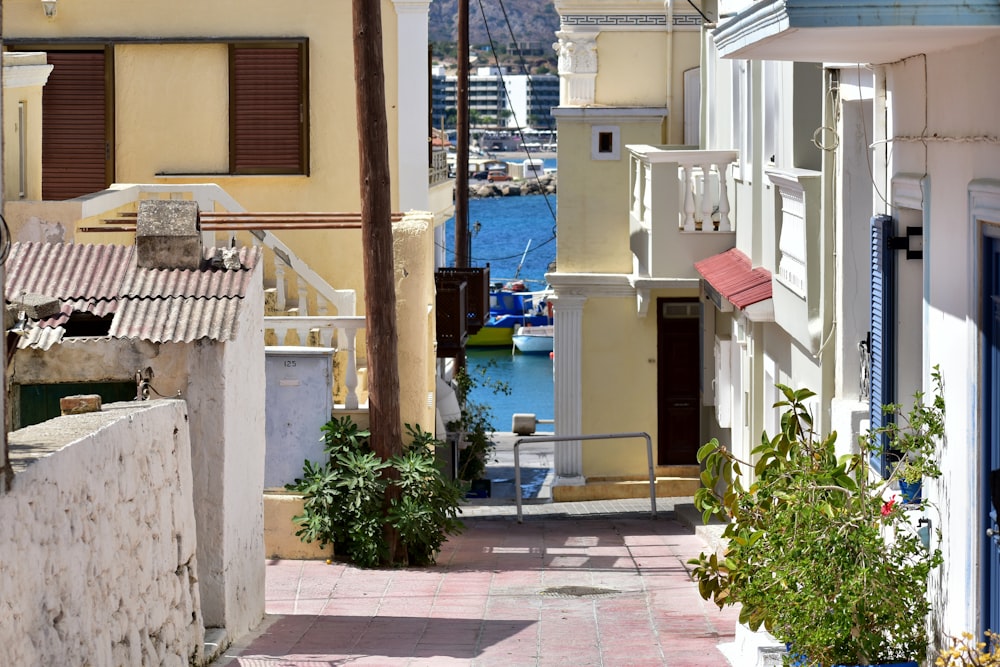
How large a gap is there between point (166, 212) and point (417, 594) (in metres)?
4.14

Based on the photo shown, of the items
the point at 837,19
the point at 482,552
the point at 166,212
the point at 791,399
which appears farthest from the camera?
the point at 482,552

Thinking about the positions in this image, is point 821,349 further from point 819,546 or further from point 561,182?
point 561,182

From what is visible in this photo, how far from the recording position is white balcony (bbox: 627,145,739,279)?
18312 mm

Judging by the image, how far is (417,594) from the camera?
13.4 m

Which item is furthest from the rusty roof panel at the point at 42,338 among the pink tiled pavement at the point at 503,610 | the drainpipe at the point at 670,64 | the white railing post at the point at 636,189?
the drainpipe at the point at 670,64

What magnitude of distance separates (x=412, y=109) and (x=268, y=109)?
79.3 inches

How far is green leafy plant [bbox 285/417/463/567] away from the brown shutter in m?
9.02

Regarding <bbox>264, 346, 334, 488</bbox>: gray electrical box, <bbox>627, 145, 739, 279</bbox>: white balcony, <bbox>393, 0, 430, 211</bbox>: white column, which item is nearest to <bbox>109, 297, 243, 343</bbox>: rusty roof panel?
<bbox>264, 346, 334, 488</bbox>: gray electrical box

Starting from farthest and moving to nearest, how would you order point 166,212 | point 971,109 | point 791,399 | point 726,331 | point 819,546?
1. point 726,331
2. point 166,212
3. point 791,399
4. point 819,546
5. point 971,109

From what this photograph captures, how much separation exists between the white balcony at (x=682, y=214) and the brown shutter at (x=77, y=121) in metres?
8.15

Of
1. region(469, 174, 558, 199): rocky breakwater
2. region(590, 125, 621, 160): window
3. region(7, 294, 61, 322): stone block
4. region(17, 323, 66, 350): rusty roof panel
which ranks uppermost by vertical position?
region(469, 174, 558, 199): rocky breakwater

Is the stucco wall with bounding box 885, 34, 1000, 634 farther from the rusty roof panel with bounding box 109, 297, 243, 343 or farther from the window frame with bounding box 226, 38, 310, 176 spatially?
the window frame with bounding box 226, 38, 310, 176

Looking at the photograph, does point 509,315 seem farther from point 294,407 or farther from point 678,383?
point 294,407

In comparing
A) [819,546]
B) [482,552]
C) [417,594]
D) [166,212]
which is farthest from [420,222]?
[819,546]
